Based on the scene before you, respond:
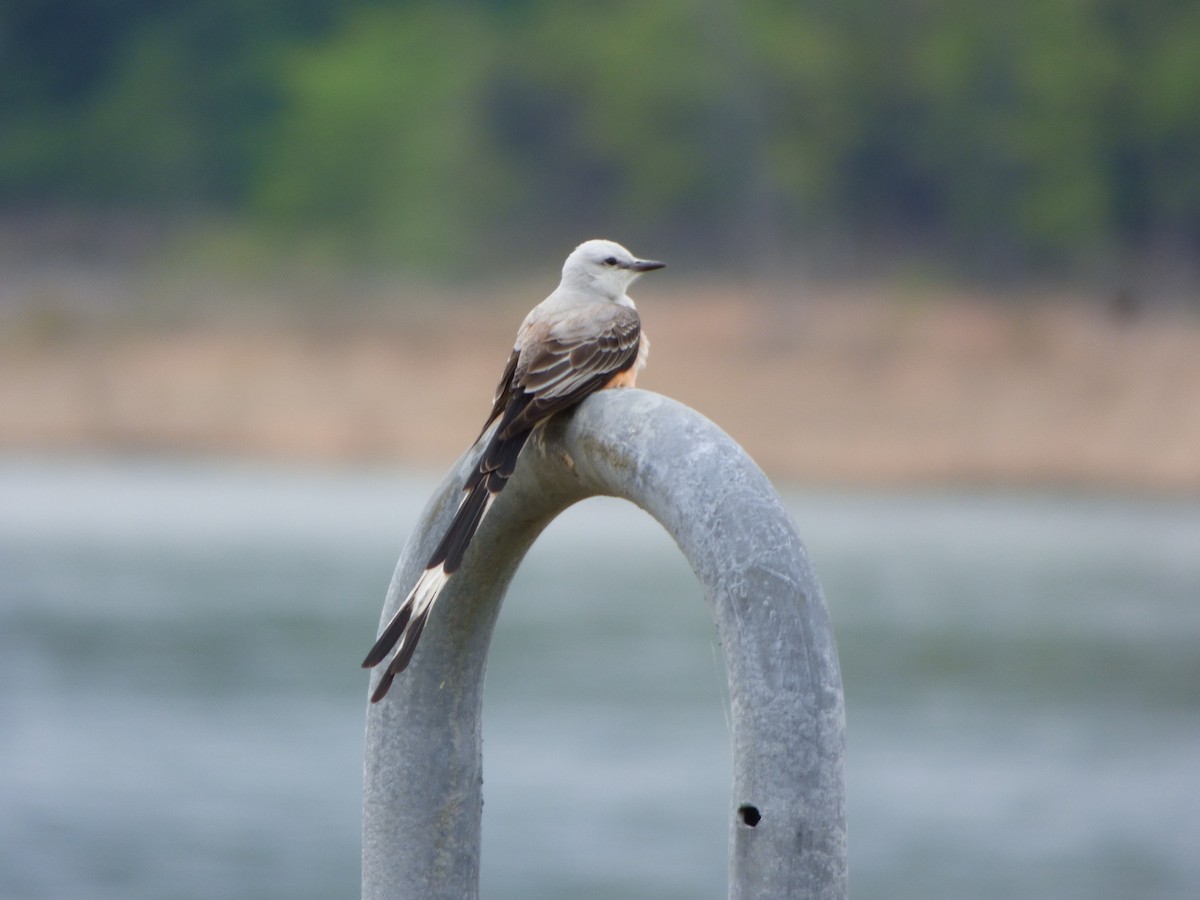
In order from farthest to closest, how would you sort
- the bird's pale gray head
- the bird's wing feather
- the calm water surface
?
the calm water surface → the bird's pale gray head → the bird's wing feather

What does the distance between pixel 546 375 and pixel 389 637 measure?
2.02 ft

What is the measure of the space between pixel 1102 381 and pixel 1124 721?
1585cm

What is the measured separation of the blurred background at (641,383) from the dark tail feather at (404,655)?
6883 mm

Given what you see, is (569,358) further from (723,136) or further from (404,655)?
(723,136)

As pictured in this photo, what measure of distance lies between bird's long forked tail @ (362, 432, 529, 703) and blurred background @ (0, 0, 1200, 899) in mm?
6713

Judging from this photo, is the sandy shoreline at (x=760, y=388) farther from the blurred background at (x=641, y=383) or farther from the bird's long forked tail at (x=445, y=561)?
the bird's long forked tail at (x=445, y=561)

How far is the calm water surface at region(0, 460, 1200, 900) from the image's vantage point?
30.6ft

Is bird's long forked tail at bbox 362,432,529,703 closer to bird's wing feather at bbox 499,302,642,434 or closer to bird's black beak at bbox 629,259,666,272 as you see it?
bird's wing feather at bbox 499,302,642,434

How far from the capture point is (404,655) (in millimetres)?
1921

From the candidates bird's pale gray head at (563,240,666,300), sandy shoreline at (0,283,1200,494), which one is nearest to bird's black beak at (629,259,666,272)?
bird's pale gray head at (563,240,666,300)

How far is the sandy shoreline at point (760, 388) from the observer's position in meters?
25.7

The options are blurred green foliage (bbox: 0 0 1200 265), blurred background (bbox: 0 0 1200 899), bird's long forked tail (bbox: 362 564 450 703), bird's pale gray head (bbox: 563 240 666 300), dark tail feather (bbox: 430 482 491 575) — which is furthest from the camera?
blurred green foliage (bbox: 0 0 1200 265)

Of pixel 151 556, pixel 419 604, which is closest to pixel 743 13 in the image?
pixel 151 556

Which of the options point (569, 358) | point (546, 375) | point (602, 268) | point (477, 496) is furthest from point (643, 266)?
point (477, 496)
